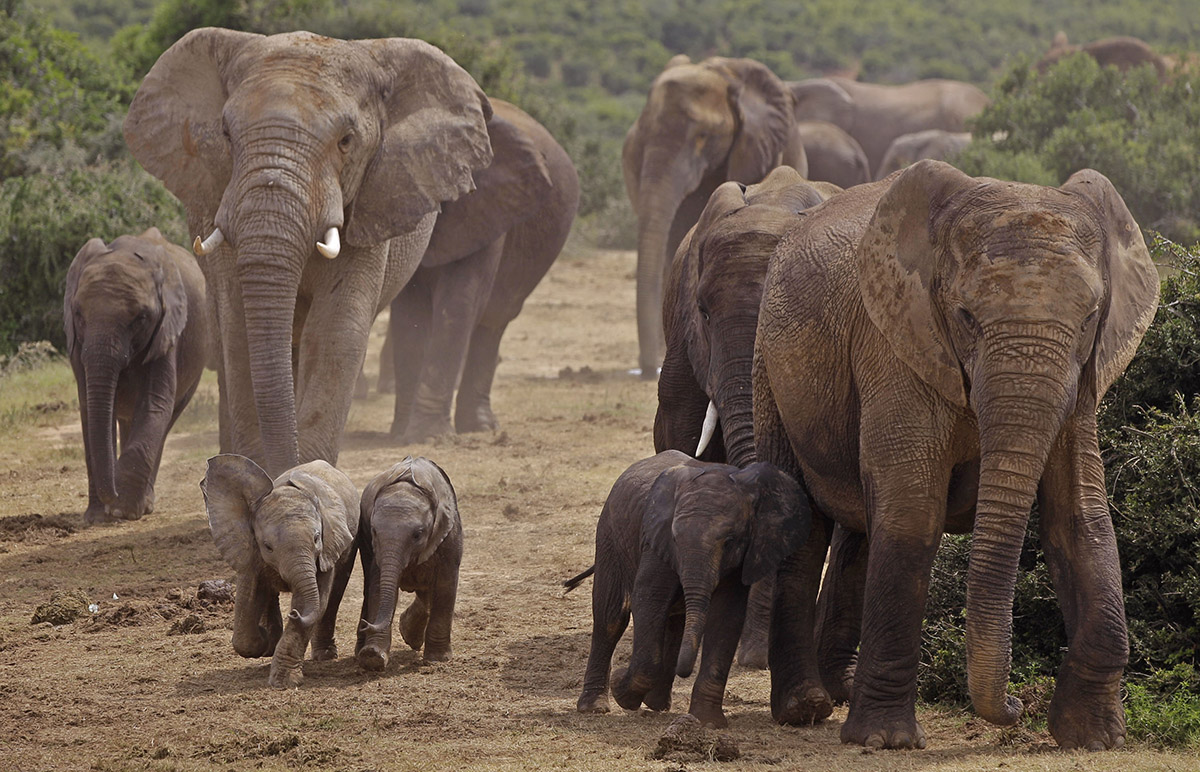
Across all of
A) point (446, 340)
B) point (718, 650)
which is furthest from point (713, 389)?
point (446, 340)

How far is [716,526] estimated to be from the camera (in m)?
5.29

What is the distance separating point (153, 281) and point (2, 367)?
5.64 meters

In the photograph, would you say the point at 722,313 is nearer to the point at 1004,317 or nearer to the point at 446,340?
the point at 1004,317

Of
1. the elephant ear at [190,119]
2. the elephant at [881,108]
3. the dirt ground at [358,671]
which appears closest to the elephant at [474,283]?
the dirt ground at [358,671]

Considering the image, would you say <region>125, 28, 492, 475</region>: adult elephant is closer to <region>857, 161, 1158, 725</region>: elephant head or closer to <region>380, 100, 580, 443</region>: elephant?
<region>380, 100, 580, 443</region>: elephant

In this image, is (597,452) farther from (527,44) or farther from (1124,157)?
(527,44)


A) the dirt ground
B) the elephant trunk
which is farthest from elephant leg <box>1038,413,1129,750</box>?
the elephant trunk

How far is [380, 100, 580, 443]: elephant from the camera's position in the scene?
11945 millimetres

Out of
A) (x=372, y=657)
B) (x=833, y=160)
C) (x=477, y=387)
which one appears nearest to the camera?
(x=372, y=657)

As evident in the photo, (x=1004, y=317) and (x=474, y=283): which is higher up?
(x=1004, y=317)

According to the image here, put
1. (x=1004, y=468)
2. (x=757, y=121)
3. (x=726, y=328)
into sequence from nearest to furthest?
1. (x=1004, y=468)
2. (x=726, y=328)
3. (x=757, y=121)

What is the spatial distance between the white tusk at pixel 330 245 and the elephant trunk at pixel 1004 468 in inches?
161

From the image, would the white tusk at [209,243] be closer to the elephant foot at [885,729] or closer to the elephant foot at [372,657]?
the elephant foot at [372,657]

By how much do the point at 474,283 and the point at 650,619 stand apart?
22.8 ft
